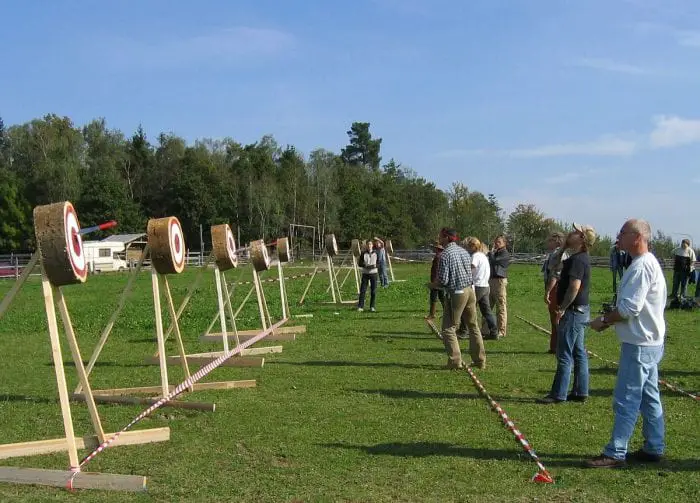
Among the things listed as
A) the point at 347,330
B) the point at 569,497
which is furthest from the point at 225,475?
the point at 347,330

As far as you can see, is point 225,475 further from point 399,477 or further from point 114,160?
point 114,160

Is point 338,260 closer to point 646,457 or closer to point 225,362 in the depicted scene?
point 225,362

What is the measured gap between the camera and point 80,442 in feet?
21.8

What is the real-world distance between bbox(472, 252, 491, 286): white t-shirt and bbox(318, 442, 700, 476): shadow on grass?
264 inches

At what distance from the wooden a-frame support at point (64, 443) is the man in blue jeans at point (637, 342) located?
156 inches

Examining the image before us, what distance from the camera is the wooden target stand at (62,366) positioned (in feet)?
18.7

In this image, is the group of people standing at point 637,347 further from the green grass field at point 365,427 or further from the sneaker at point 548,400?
the sneaker at point 548,400

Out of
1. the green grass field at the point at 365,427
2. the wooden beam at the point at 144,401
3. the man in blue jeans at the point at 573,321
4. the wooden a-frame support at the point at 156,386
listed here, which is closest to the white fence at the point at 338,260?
the green grass field at the point at 365,427

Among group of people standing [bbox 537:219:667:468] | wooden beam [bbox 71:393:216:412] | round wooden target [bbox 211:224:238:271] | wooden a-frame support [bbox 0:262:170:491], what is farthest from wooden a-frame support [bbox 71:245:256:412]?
group of people standing [bbox 537:219:667:468]

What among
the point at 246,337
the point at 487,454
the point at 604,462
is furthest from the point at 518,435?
the point at 246,337

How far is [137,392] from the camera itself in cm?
925

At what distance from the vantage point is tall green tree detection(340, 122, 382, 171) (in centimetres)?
11744

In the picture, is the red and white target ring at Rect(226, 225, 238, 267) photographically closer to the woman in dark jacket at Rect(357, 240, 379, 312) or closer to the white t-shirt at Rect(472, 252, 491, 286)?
the white t-shirt at Rect(472, 252, 491, 286)

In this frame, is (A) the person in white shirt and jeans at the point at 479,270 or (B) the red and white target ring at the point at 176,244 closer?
(B) the red and white target ring at the point at 176,244
